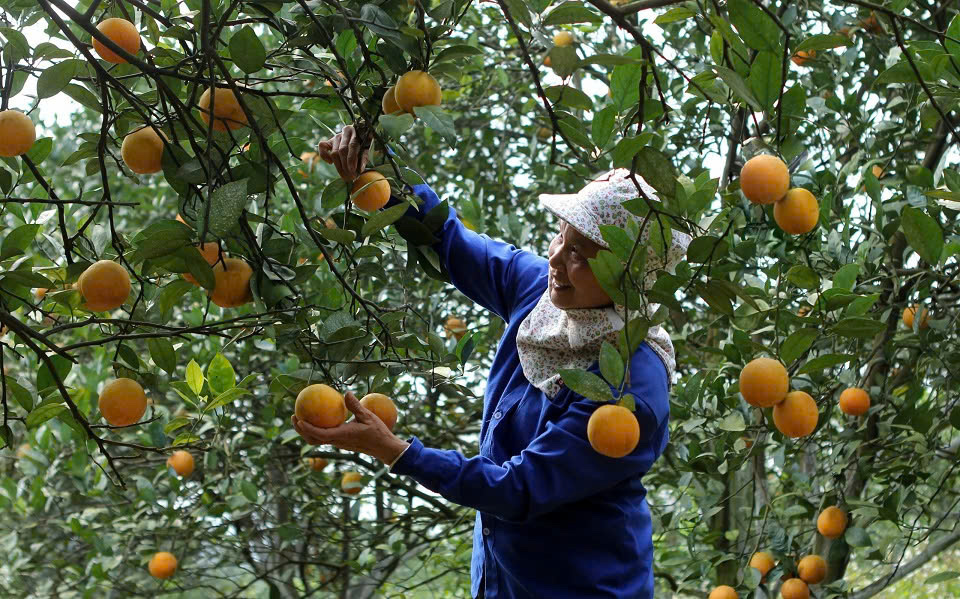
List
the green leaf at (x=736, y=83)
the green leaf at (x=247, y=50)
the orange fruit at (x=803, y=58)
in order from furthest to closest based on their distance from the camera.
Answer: the orange fruit at (x=803, y=58) → the green leaf at (x=247, y=50) → the green leaf at (x=736, y=83)

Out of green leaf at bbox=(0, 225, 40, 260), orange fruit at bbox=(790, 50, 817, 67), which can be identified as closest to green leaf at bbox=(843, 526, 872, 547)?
orange fruit at bbox=(790, 50, 817, 67)

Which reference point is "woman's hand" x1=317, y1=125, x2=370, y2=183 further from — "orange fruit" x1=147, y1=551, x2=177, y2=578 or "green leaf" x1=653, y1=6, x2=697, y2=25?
"orange fruit" x1=147, y1=551, x2=177, y2=578

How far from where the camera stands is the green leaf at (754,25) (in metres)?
1.05

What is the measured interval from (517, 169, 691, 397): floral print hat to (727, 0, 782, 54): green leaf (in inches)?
17.9

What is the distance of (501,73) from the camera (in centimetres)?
298

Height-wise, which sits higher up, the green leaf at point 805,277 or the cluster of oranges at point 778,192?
the green leaf at point 805,277

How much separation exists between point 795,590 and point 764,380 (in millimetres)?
1140

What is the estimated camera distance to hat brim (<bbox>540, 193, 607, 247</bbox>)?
152cm

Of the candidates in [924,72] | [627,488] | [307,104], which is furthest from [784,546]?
[307,104]

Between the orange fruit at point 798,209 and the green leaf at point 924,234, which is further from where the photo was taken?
the green leaf at point 924,234

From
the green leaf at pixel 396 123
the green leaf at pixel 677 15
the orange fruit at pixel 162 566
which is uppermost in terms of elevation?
the green leaf at pixel 677 15

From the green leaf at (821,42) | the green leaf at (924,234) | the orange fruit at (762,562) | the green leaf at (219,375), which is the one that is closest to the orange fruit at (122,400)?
the green leaf at (219,375)

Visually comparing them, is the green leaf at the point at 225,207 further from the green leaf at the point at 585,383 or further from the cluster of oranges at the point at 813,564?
the cluster of oranges at the point at 813,564

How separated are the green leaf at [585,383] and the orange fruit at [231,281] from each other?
414mm
